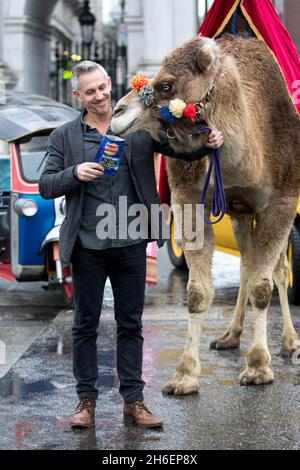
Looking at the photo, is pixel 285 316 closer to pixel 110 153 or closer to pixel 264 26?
pixel 264 26

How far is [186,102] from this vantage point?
584 cm

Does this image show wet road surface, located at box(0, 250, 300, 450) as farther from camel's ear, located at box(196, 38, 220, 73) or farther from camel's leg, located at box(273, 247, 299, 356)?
camel's ear, located at box(196, 38, 220, 73)

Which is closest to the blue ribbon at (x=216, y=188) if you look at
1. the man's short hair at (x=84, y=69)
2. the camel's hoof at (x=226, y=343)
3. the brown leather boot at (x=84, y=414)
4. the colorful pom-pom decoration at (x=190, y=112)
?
the colorful pom-pom decoration at (x=190, y=112)

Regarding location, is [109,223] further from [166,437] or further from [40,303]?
[40,303]

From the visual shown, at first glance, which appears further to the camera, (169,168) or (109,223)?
(169,168)

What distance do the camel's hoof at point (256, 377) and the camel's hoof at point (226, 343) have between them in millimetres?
943

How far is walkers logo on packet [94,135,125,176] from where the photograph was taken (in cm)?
534

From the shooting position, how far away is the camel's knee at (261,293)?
6.90m

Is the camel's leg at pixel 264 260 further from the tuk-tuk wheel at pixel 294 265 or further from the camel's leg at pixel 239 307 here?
the tuk-tuk wheel at pixel 294 265

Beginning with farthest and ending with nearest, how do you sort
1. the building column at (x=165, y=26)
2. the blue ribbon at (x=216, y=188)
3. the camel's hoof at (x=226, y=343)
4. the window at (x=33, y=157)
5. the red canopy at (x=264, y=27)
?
1. the building column at (x=165, y=26)
2. the window at (x=33, y=157)
3. the camel's hoof at (x=226, y=343)
4. the red canopy at (x=264, y=27)
5. the blue ribbon at (x=216, y=188)

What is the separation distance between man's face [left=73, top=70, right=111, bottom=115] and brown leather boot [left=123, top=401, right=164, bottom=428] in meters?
1.63

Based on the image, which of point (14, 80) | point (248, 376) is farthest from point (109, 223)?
point (14, 80)

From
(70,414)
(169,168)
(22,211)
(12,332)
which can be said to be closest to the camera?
(70,414)

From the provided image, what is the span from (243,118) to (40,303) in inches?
183
